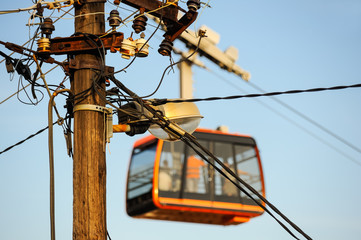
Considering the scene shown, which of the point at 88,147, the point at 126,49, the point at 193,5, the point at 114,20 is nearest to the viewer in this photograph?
the point at 88,147

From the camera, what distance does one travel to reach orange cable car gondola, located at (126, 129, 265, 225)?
25719 mm

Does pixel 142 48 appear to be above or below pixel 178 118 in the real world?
above

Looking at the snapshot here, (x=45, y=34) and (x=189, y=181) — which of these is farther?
(x=189, y=181)

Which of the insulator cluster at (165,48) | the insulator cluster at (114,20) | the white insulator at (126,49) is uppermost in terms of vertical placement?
the insulator cluster at (114,20)

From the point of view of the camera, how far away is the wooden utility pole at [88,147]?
8.98 m

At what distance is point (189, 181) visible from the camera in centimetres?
2633

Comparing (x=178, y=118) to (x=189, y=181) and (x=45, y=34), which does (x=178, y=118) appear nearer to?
(x=45, y=34)

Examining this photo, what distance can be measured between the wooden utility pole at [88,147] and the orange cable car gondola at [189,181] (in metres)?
15.8

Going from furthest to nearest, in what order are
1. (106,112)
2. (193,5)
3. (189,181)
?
(189,181)
(193,5)
(106,112)

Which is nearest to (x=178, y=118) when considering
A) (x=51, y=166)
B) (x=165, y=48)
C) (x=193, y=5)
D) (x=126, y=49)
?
(x=165, y=48)

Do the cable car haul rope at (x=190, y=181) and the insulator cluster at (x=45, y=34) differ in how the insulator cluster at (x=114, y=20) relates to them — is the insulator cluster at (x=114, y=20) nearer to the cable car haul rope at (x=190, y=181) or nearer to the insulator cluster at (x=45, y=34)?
the insulator cluster at (x=45, y=34)

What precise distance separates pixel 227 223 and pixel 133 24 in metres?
19.0

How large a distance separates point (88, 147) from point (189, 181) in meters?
17.3

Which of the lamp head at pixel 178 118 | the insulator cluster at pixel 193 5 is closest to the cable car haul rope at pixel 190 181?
the lamp head at pixel 178 118
